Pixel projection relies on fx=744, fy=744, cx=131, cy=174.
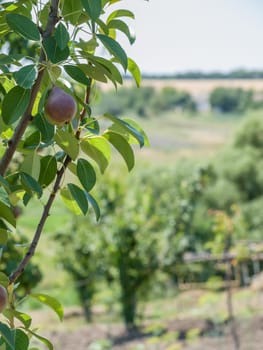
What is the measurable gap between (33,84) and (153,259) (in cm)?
441

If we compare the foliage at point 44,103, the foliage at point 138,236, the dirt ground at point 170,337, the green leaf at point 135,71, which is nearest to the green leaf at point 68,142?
the foliage at point 44,103

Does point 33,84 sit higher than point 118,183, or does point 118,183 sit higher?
point 33,84

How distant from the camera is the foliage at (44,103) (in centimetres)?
60

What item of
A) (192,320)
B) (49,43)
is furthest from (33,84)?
(192,320)

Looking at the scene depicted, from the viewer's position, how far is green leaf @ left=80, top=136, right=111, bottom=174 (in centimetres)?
70

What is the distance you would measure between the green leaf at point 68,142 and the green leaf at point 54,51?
0.08 m

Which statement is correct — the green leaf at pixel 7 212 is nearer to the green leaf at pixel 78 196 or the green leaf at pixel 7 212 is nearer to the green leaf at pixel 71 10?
the green leaf at pixel 78 196

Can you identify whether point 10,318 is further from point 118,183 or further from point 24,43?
point 118,183

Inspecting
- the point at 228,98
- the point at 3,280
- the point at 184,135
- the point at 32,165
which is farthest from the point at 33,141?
the point at 228,98

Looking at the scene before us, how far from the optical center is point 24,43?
1.68 m

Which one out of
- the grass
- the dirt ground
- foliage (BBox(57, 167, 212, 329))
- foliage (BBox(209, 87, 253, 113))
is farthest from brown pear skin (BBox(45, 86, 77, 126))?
foliage (BBox(209, 87, 253, 113))

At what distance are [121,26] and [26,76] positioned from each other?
0.16 metres

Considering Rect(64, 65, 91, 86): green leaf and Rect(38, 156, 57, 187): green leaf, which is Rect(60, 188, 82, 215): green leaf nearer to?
Rect(38, 156, 57, 187): green leaf

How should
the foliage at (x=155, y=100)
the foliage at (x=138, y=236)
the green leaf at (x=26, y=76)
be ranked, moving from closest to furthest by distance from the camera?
the green leaf at (x=26, y=76) < the foliage at (x=138, y=236) < the foliage at (x=155, y=100)
